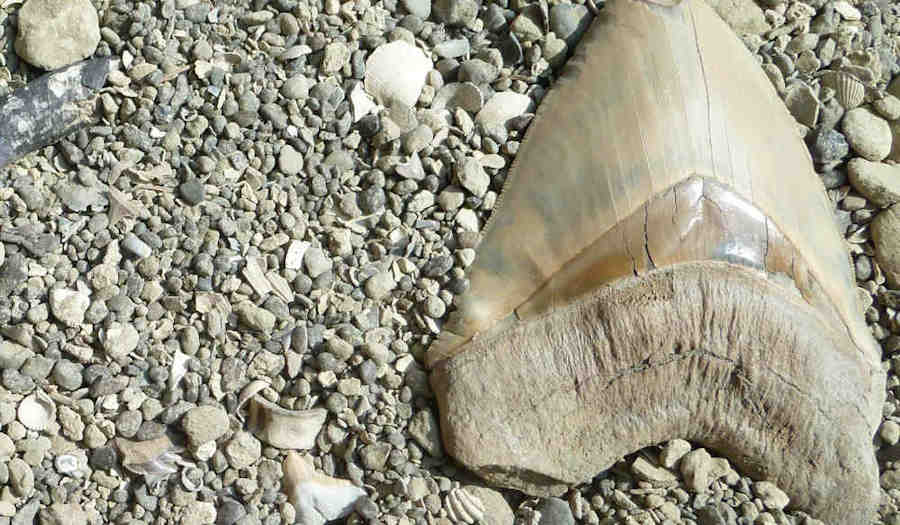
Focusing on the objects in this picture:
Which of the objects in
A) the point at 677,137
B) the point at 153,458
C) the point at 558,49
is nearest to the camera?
the point at 153,458

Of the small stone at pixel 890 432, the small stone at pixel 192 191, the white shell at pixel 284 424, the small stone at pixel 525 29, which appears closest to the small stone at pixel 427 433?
the white shell at pixel 284 424

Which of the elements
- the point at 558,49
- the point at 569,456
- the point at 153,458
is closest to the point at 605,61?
the point at 558,49

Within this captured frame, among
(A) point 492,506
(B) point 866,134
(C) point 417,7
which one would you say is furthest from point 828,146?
(A) point 492,506

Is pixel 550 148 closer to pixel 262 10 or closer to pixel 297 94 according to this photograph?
pixel 297 94

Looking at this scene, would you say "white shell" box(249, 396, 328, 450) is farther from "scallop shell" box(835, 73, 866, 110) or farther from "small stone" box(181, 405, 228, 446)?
"scallop shell" box(835, 73, 866, 110)

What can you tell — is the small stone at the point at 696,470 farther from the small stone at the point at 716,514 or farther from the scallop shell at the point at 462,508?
the scallop shell at the point at 462,508

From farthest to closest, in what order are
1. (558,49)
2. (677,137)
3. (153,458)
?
(558,49)
(677,137)
(153,458)
